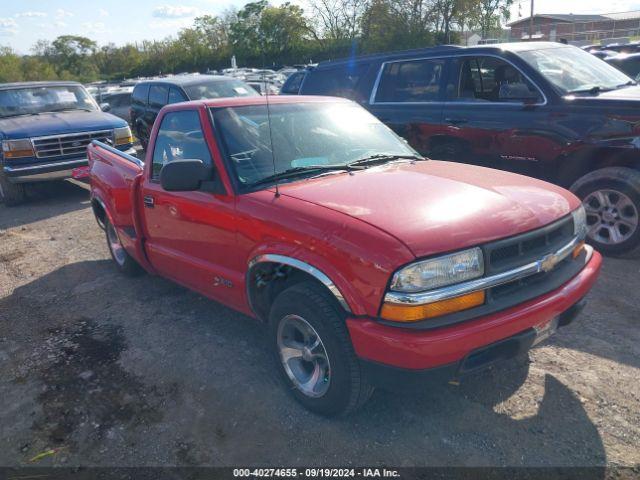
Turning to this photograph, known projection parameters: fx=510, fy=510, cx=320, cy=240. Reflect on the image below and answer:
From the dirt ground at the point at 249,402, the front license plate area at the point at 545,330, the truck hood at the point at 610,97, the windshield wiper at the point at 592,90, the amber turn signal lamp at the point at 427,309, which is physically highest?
the windshield wiper at the point at 592,90

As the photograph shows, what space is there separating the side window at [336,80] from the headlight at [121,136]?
3.68m

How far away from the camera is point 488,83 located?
5.80m

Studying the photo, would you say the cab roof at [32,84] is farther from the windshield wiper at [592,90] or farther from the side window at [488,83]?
the windshield wiper at [592,90]

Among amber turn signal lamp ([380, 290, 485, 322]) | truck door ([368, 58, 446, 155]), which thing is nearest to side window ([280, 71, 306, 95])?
truck door ([368, 58, 446, 155])

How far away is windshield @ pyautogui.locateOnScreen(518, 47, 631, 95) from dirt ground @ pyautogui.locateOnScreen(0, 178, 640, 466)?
204 cm

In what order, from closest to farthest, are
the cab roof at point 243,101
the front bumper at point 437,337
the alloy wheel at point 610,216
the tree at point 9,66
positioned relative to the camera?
the front bumper at point 437,337 < the cab roof at point 243,101 < the alloy wheel at point 610,216 < the tree at point 9,66

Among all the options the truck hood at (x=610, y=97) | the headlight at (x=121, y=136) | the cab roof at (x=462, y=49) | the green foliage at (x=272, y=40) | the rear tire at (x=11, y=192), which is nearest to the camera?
the truck hood at (x=610, y=97)

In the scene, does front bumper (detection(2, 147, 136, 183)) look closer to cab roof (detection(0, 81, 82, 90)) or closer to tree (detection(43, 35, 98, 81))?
cab roof (detection(0, 81, 82, 90))

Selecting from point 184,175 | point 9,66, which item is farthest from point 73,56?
point 184,175

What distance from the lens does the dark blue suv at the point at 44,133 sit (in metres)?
8.46

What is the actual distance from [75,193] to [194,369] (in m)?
7.56

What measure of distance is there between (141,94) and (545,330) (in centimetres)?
1128

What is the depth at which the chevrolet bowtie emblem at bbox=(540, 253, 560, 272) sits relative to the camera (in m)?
2.74

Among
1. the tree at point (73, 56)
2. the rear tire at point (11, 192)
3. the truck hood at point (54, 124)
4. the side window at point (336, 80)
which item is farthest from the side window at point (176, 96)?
the tree at point (73, 56)
